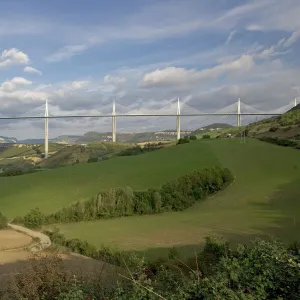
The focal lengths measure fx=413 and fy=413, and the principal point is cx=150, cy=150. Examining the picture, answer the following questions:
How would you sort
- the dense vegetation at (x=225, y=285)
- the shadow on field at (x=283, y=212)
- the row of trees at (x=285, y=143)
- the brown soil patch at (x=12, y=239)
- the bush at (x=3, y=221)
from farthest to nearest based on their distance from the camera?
the row of trees at (x=285, y=143) < the bush at (x=3, y=221) < the brown soil patch at (x=12, y=239) < the shadow on field at (x=283, y=212) < the dense vegetation at (x=225, y=285)

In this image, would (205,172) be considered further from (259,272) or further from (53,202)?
(259,272)

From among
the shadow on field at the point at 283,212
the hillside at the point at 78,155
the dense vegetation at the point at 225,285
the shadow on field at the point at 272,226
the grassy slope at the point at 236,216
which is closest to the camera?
the dense vegetation at the point at 225,285

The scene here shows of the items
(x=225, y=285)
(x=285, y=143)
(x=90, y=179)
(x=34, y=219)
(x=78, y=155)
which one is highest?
(x=285, y=143)

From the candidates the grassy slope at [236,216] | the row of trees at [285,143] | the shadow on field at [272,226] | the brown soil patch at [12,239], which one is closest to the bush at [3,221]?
the brown soil patch at [12,239]

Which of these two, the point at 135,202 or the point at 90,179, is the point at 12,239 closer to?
the point at 135,202

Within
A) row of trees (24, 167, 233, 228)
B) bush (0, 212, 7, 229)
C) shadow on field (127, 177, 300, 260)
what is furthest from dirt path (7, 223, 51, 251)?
shadow on field (127, 177, 300, 260)

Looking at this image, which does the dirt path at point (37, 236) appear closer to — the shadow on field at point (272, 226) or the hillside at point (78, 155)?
the shadow on field at point (272, 226)

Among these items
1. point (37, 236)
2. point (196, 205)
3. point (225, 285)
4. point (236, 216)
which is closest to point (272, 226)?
point (236, 216)
